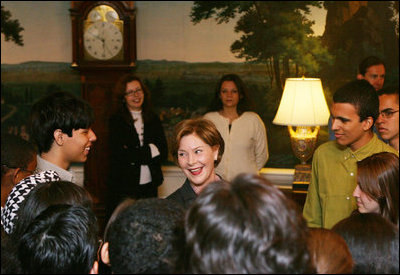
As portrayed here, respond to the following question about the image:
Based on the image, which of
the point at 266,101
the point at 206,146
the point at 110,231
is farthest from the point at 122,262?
the point at 266,101

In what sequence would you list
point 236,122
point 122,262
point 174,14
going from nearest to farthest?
point 122,262 < point 236,122 < point 174,14

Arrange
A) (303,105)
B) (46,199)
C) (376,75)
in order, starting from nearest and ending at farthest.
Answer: (46,199) < (303,105) < (376,75)

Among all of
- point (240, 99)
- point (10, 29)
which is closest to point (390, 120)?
point (240, 99)

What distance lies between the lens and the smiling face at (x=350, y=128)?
3.11 m

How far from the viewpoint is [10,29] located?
732cm

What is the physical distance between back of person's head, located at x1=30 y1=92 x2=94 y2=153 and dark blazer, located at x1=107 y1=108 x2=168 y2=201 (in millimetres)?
2207

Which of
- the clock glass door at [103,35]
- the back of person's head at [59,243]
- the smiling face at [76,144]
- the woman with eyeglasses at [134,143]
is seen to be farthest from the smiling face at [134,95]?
the back of person's head at [59,243]

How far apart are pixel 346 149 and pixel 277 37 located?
3.90 m

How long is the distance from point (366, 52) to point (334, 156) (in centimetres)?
388

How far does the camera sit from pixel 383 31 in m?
6.64


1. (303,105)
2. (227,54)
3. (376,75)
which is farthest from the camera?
(227,54)

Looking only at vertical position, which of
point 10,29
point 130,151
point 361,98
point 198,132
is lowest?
point 130,151

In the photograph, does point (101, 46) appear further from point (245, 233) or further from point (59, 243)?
point (245, 233)

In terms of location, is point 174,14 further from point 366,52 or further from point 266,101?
point 366,52
